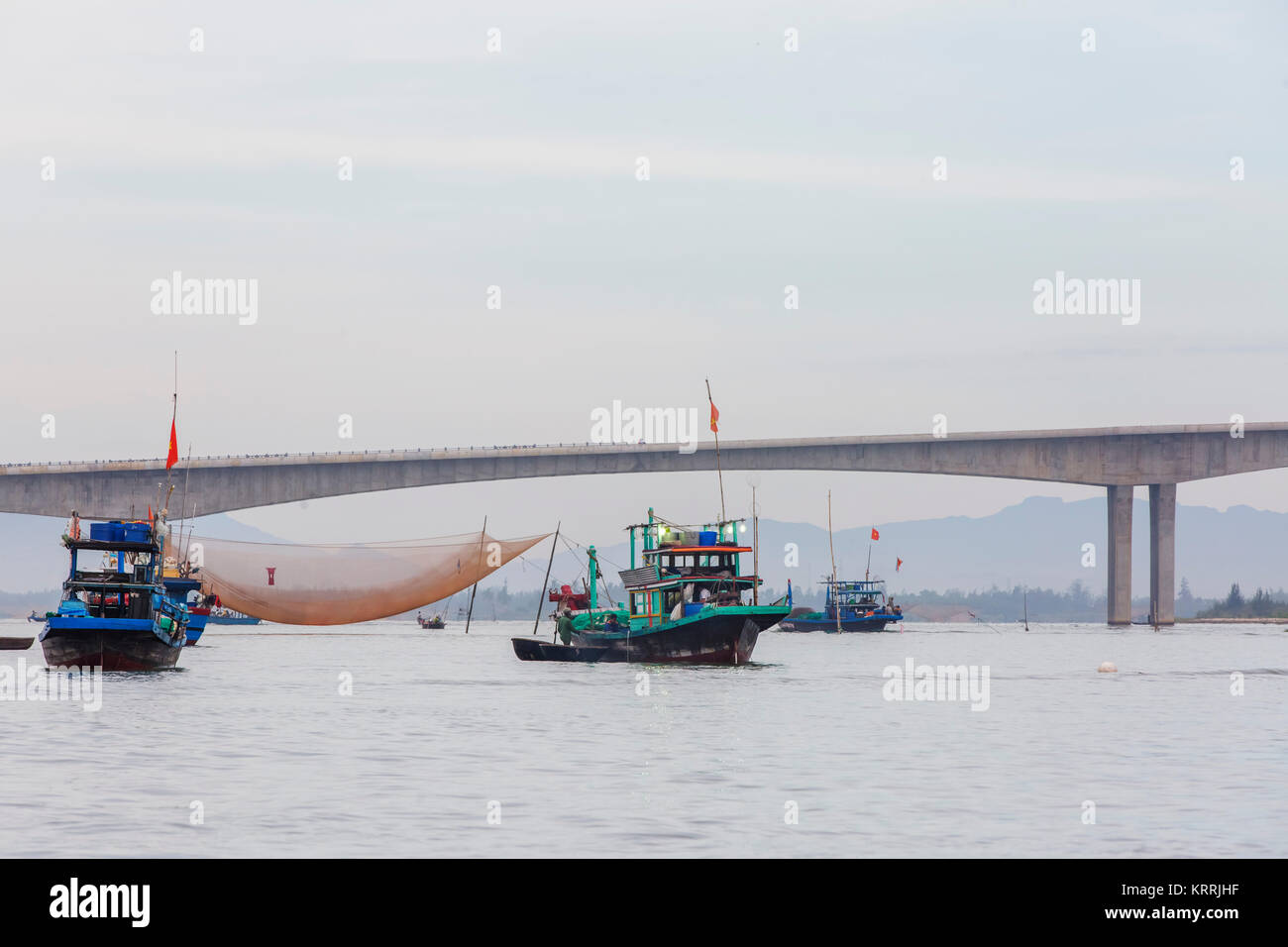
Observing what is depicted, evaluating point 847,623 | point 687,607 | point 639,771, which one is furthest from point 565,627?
point 847,623

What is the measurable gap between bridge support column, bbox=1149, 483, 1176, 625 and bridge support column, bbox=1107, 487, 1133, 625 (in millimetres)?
3147

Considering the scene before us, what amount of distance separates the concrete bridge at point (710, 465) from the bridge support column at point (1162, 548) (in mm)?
272

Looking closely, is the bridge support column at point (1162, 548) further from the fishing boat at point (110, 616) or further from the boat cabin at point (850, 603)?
the fishing boat at point (110, 616)

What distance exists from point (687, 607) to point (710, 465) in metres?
76.8

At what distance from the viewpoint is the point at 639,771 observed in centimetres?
3228

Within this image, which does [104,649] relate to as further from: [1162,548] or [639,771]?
[1162,548]

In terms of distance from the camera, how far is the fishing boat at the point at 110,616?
6425cm

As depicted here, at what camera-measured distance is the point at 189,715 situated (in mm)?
45469

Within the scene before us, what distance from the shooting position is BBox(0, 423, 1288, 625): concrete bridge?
141750 millimetres

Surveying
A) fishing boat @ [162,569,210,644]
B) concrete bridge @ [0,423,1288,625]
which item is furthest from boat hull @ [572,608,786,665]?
concrete bridge @ [0,423,1288,625]

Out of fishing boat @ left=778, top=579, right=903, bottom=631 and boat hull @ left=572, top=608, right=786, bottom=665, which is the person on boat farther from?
fishing boat @ left=778, top=579, right=903, bottom=631
